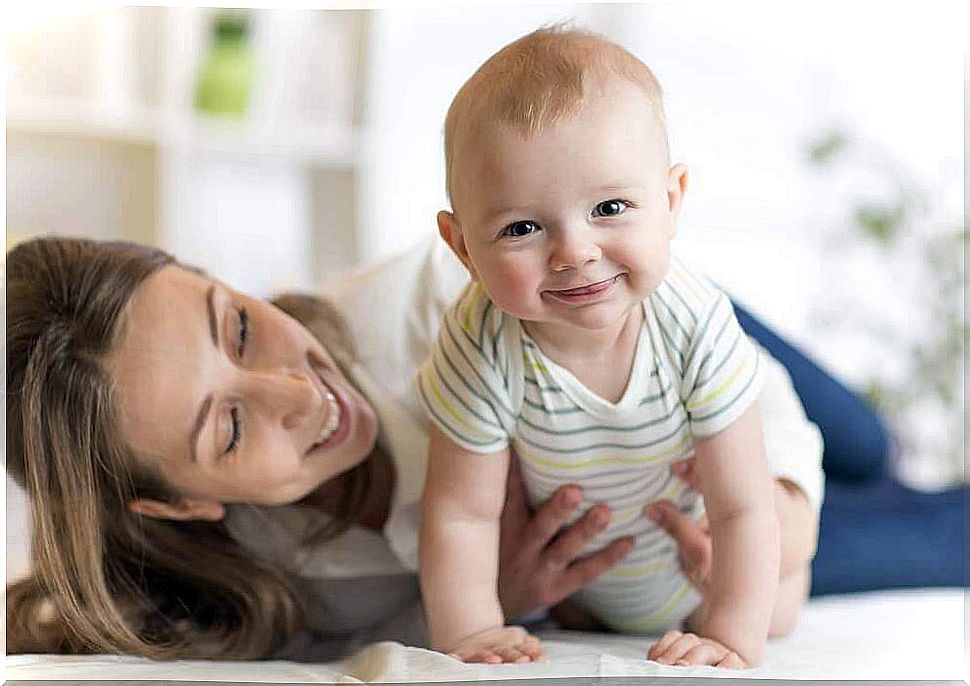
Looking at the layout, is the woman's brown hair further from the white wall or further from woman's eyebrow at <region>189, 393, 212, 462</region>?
the white wall

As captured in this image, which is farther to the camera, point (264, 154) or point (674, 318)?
point (264, 154)

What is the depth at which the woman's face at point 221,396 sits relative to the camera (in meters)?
0.75

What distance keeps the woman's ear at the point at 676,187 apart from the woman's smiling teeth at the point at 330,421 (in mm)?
320

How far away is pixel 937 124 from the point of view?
2244 millimetres

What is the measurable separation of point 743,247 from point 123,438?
152 cm

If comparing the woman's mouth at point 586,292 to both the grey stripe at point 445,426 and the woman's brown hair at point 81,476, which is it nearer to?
the grey stripe at point 445,426

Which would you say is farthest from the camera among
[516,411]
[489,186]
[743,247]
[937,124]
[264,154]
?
[264,154]

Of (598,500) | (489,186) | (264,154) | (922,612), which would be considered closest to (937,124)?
Answer: (264,154)

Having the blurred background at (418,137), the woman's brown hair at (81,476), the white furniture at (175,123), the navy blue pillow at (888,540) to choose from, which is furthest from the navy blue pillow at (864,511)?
the white furniture at (175,123)

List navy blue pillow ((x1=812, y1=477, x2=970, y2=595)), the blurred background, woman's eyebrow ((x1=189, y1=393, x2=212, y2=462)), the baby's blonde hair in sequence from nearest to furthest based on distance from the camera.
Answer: the baby's blonde hair → woman's eyebrow ((x1=189, y1=393, x2=212, y2=462)) → navy blue pillow ((x1=812, y1=477, x2=970, y2=595)) → the blurred background

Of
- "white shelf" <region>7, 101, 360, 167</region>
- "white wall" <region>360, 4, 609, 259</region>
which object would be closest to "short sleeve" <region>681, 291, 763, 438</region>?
"white wall" <region>360, 4, 609, 259</region>

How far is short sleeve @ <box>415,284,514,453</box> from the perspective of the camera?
66 cm

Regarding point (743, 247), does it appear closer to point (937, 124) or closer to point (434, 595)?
point (937, 124)

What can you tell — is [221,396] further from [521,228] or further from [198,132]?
[198,132]
